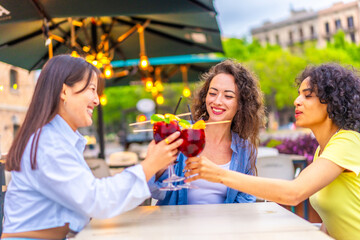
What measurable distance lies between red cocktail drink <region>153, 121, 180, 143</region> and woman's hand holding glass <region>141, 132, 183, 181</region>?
0.06 m

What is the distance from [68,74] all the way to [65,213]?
588mm

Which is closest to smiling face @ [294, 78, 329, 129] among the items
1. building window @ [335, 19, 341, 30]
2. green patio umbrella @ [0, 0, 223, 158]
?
green patio umbrella @ [0, 0, 223, 158]

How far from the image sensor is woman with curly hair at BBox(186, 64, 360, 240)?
1.73 meters

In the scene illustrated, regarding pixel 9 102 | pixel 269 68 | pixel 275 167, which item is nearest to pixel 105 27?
pixel 9 102

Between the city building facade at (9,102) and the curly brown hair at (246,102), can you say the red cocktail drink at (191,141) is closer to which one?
the curly brown hair at (246,102)

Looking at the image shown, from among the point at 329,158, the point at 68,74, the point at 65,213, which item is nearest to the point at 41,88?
the point at 68,74

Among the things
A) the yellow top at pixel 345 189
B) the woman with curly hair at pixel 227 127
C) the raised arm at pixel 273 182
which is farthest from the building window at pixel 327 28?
the raised arm at pixel 273 182

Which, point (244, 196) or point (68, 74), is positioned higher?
point (68, 74)

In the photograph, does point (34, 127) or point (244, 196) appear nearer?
point (34, 127)

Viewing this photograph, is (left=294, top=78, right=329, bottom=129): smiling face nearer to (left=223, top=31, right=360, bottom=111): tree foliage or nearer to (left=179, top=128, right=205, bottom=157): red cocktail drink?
(left=179, top=128, right=205, bottom=157): red cocktail drink

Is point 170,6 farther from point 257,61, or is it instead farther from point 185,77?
point 257,61

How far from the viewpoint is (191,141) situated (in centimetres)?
180

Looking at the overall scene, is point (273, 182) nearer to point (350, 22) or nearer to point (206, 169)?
point (206, 169)

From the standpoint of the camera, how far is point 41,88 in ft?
5.34
